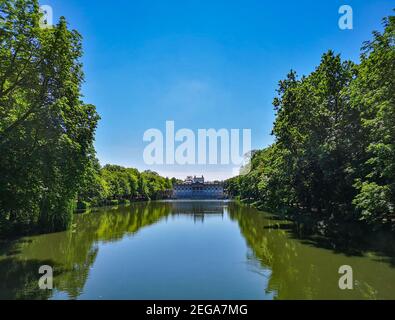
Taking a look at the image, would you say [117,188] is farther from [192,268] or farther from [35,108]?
[192,268]

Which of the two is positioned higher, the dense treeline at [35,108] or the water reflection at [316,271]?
the dense treeline at [35,108]

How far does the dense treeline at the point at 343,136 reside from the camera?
18.4m

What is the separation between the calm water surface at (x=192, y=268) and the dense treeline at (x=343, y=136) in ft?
15.2

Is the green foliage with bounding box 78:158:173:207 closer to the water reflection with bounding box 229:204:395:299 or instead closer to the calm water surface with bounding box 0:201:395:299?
the calm water surface with bounding box 0:201:395:299

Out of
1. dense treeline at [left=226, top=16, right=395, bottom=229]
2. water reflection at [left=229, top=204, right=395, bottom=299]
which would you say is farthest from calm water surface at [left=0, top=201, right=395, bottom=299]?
dense treeline at [left=226, top=16, right=395, bottom=229]

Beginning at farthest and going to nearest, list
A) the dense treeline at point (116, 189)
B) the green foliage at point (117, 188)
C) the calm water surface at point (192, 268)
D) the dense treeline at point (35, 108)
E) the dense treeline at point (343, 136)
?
the green foliage at point (117, 188) < the dense treeline at point (116, 189) < the dense treeline at point (343, 136) < the dense treeline at point (35, 108) < the calm water surface at point (192, 268)

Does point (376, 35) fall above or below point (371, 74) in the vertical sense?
above

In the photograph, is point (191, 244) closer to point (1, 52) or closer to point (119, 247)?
point (119, 247)

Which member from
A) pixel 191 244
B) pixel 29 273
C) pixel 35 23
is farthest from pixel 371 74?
pixel 29 273

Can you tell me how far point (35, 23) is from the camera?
17906 mm

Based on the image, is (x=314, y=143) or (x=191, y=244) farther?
A: (x=314, y=143)

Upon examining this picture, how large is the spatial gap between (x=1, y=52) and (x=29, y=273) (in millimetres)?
12193

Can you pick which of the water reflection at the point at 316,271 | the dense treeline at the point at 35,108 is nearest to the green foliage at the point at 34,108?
the dense treeline at the point at 35,108

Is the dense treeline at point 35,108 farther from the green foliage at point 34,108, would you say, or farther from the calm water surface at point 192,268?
the calm water surface at point 192,268
